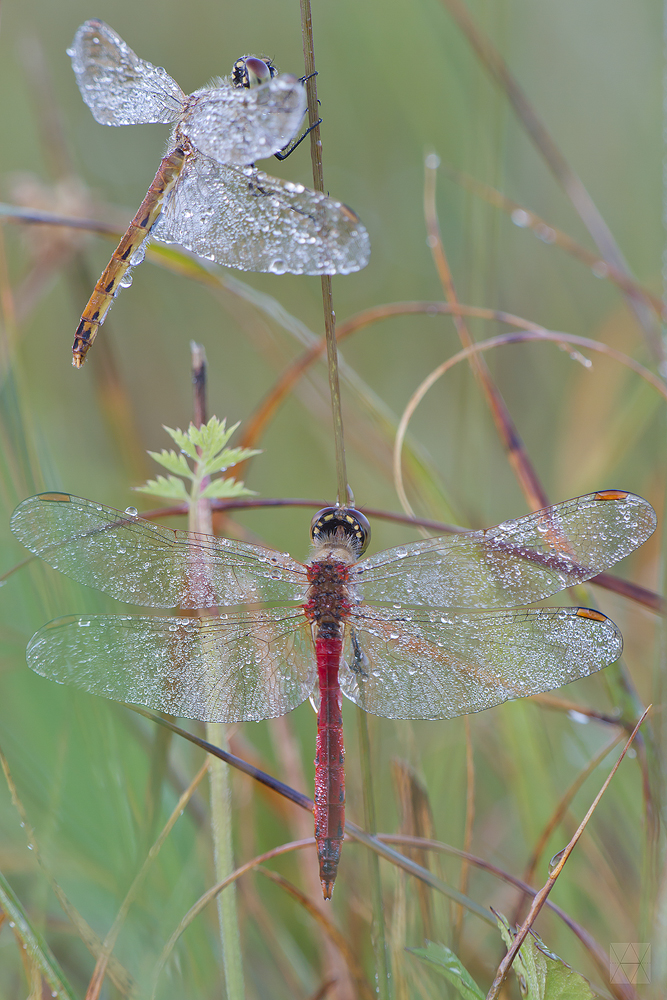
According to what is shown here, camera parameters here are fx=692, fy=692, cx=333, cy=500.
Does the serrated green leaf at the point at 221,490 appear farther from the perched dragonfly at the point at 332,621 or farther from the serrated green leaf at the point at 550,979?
the serrated green leaf at the point at 550,979

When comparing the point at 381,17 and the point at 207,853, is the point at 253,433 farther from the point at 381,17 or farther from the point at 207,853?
the point at 381,17

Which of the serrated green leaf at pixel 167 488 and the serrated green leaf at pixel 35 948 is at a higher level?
the serrated green leaf at pixel 167 488

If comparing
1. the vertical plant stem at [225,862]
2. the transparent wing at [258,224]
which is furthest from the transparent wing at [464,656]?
the transparent wing at [258,224]

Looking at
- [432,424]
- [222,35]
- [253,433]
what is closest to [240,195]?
[253,433]

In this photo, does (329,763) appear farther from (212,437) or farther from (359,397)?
(359,397)

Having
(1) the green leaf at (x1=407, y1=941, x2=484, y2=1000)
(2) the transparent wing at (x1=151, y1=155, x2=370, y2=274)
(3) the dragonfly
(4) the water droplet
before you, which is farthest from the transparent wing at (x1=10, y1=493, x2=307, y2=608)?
(4) the water droplet

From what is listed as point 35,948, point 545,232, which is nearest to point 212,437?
point 35,948

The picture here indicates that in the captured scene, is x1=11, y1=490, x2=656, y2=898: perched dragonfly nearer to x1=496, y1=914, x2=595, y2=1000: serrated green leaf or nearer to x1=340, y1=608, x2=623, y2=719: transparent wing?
x1=340, y1=608, x2=623, y2=719: transparent wing
